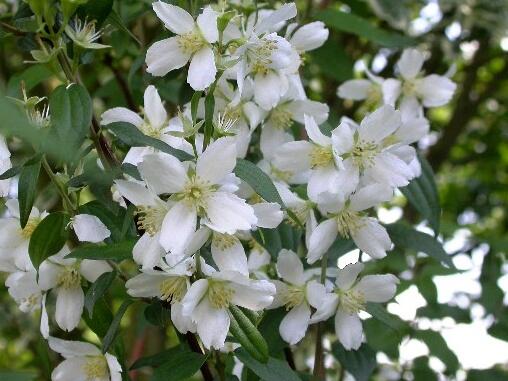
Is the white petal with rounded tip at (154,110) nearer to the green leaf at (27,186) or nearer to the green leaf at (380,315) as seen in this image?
the green leaf at (27,186)

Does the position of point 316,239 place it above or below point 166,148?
below

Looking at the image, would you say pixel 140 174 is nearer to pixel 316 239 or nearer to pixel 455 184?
pixel 316 239

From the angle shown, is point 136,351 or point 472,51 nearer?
point 136,351

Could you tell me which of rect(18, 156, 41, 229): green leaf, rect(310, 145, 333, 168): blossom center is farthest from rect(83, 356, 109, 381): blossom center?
rect(310, 145, 333, 168): blossom center

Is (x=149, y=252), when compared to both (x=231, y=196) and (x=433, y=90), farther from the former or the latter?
(x=433, y=90)

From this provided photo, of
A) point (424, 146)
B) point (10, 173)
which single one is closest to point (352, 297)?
point (10, 173)

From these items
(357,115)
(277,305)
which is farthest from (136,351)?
(277,305)

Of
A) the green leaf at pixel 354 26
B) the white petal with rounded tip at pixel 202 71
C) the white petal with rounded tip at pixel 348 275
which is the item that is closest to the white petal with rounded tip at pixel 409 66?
the green leaf at pixel 354 26

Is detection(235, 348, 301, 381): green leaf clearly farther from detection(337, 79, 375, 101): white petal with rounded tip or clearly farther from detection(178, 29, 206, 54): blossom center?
detection(337, 79, 375, 101): white petal with rounded tip
